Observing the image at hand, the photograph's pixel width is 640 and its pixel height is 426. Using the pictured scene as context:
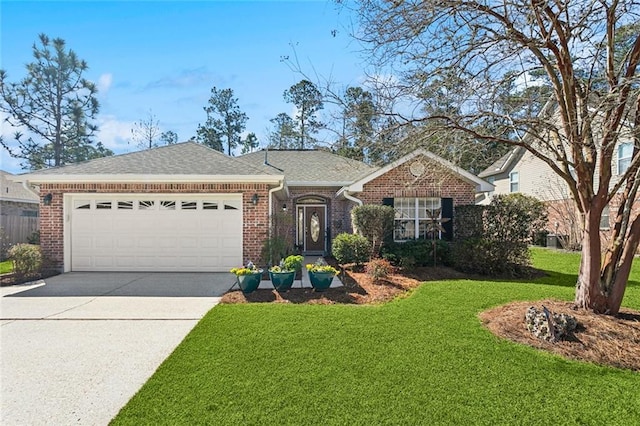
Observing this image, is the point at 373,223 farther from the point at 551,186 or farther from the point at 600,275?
the point at 551,186

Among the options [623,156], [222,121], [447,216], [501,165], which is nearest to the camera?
[447,216]

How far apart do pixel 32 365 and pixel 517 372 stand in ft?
18.9

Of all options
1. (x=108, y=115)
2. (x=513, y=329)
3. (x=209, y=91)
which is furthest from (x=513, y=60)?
(x=209, y=91)

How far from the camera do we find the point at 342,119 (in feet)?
20.9

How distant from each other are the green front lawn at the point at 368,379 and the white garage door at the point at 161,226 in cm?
463

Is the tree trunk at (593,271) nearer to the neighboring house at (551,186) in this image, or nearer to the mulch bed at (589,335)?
the mulch bed at (589,335)

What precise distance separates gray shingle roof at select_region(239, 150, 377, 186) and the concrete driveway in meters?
6.55

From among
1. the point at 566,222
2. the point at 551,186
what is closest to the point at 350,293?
the point at 566,222

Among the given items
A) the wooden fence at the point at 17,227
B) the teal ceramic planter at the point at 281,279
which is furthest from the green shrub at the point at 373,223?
the wooden fence at the point at 17,227

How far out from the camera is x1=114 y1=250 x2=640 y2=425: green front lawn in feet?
10.6

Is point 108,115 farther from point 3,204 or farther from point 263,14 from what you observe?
point 263,14

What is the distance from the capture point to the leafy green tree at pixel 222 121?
1443 inches

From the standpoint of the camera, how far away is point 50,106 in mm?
28078

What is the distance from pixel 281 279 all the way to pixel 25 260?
24.0 ft
